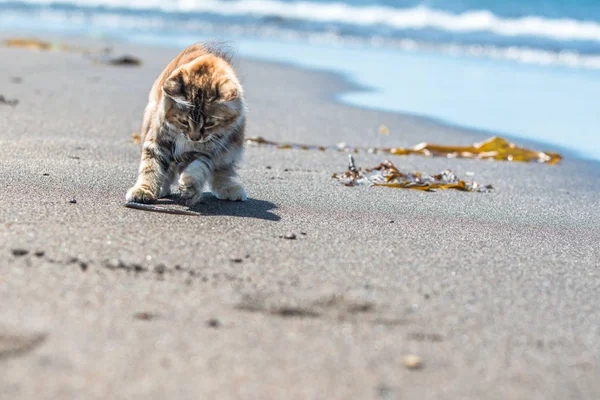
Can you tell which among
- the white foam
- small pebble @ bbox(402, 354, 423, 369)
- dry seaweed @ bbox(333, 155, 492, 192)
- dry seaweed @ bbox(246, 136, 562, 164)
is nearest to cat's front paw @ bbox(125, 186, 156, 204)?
dry seaweed @ bbox(333, 155, 492, 192)

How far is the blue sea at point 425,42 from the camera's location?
9336 millimetres

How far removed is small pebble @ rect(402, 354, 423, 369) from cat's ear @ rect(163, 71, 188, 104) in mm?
2203

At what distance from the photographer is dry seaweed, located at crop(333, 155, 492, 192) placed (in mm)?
5109

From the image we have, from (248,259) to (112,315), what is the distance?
811 millimetres

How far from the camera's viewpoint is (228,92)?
423 cm

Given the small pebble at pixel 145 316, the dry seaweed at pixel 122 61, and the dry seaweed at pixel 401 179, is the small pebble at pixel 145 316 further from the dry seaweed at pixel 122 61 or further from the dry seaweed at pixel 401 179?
the dry seaweed at pixel 122 61

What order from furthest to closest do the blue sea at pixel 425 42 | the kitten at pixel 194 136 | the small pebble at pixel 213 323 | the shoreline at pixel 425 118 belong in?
the blue sea at pixel 425 42 < the shoreline at pixel 425 118 < the kitten at pixel 194 136 < the small pebble at pixel 213 323

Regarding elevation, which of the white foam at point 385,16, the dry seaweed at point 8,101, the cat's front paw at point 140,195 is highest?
the white foam at point 385,16

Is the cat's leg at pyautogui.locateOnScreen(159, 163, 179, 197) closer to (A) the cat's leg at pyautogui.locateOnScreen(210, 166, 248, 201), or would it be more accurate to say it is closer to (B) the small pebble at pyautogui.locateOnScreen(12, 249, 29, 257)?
(A) the cat's leg at pyautogui.locateOnScreen(210, 166, 248, 201)

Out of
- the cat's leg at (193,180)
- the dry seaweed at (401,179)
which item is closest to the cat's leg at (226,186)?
the cat's leg at (193,180)

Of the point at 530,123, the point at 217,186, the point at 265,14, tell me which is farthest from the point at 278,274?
the point at 265,14

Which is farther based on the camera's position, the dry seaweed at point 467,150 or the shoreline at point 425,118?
the shoreline at point 425,118

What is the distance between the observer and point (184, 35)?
18.9 m

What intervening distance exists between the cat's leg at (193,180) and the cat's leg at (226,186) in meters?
0.14
